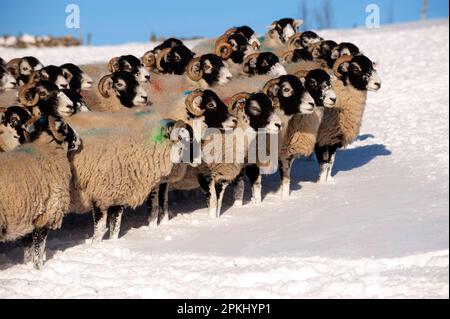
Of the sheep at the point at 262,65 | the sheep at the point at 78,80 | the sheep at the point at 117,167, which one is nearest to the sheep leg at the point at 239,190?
the sheep at the point at 117,167

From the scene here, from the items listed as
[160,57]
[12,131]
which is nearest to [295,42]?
[160,57]

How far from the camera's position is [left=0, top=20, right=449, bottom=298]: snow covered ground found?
8203 millimetres

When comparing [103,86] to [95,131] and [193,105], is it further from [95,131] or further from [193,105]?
[95,131]

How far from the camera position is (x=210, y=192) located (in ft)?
39.2

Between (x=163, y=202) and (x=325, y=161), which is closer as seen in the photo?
(x=163, y=202)

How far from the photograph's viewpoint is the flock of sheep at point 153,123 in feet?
32.3

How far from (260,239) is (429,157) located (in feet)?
15.9

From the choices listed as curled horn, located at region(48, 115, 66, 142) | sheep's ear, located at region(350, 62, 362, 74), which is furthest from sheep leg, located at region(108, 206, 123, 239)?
sheep's ear, located at region(350, 62, 362, 74)

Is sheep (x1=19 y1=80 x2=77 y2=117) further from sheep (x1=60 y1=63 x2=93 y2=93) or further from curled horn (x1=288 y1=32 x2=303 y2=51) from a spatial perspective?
curled horn (x1=288 y1=32 x2=303 y2=51)

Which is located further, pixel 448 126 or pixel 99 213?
pixel 448 126

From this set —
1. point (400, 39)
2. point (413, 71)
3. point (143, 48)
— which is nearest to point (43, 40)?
point (143, 48)

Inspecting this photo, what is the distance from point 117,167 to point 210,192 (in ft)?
5.36

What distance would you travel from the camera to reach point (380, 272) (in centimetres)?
822
